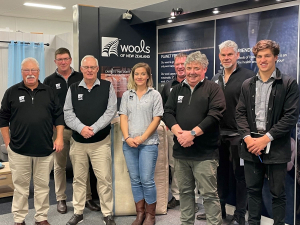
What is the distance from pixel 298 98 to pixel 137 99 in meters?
1.43

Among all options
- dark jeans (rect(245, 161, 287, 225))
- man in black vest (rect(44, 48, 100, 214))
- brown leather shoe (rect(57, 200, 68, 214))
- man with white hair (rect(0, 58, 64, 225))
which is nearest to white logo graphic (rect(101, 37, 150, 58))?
man in black vest (rect(44, 48, 100, 214))

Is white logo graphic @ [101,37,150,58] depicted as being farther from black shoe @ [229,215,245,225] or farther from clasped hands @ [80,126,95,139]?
black shoe @ [229,215,245,225]

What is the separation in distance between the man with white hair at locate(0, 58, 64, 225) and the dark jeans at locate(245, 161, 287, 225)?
70.6 inches

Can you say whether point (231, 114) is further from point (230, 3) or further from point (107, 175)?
point (107, 175)

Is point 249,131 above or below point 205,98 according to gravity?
below

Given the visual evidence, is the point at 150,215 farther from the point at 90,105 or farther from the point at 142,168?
the point at 90,105

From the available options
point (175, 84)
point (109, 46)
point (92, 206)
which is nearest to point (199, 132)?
point (175, 84)

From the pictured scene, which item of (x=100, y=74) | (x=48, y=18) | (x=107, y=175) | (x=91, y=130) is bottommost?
(x=107, y=175)

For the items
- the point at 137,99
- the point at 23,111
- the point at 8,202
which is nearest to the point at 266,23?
the point at 137,99

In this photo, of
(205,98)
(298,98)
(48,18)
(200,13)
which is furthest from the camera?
(48,18)

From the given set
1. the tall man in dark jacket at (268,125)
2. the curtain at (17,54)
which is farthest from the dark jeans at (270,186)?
the curtain at (17,54)

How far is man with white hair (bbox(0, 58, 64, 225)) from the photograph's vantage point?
3094mm

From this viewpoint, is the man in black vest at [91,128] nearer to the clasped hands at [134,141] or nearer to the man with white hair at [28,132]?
the man with white hair at [28,132]

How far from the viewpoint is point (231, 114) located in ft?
10.6
